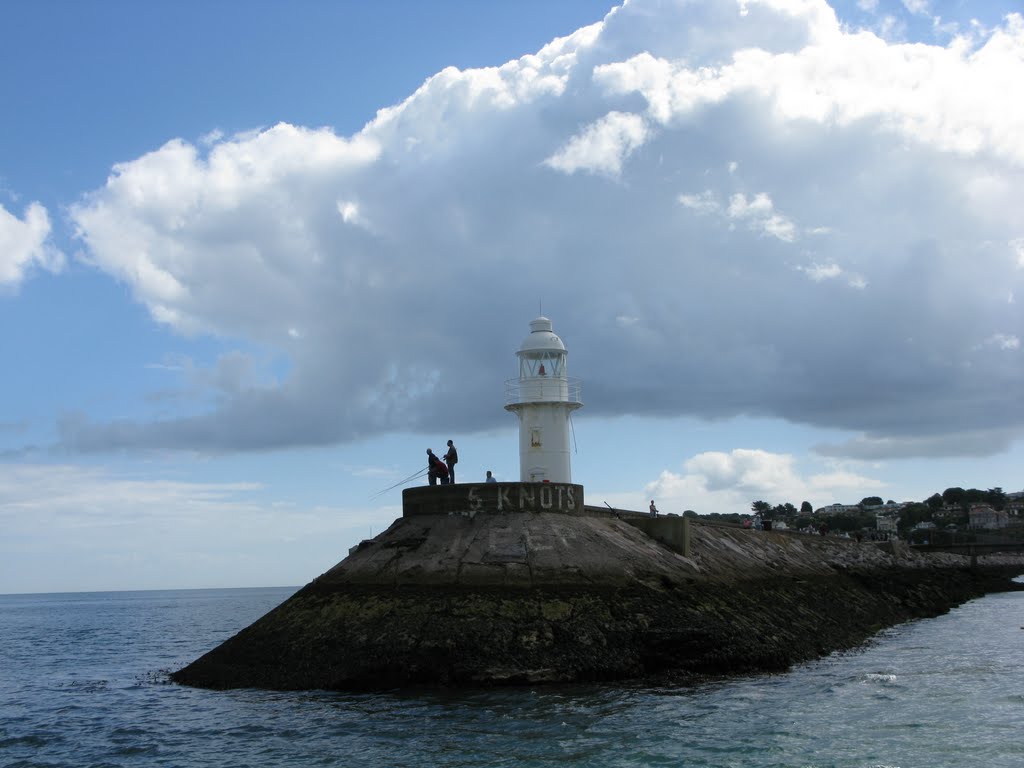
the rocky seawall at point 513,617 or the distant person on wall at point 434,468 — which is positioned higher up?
the distant person on wall at point 434,468

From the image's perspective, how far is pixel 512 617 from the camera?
21.8 m

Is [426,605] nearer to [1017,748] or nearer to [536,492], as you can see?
[536,492]

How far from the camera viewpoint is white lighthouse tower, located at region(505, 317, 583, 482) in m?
33.2

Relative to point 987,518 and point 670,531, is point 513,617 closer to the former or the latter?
point 670,531

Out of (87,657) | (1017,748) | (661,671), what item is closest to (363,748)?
(661,671)

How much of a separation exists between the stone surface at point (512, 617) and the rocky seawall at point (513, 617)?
1.3 inches

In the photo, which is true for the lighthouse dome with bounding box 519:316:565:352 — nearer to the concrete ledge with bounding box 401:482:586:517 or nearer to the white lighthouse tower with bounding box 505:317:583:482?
the white lighthouse tower with bounding box 505:317:583:482

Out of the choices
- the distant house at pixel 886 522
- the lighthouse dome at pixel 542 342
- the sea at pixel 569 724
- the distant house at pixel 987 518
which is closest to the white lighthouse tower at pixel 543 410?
the lighthouse dome at pixel 542 342

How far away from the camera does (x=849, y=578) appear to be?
44031 millimetres

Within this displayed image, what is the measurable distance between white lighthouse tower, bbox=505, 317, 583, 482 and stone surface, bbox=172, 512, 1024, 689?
466 cm

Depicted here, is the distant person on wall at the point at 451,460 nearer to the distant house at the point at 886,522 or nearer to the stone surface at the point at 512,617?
the stone surface at the point at 512,617

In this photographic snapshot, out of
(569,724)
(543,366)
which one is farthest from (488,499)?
(569,724)

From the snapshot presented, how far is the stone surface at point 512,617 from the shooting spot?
20.9 metres

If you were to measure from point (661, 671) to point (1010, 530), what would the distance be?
146 m
